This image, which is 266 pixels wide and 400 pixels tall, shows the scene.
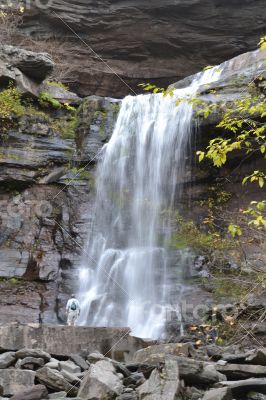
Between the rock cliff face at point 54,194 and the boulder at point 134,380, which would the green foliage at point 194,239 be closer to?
the rock cliff face at point 54,194

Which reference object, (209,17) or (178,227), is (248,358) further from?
(209,17)

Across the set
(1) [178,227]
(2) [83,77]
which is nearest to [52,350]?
Answer: (1) [178,227]

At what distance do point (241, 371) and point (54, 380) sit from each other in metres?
2.23

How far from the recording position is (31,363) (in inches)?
257

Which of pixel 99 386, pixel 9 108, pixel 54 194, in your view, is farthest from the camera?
pixel 9 108

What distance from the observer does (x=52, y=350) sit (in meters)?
8.34

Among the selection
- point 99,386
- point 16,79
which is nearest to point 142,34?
point 16,79

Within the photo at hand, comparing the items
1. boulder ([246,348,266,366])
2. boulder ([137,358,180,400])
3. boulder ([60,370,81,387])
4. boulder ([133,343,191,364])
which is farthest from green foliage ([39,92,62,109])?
boulder ([137,358,180,400])

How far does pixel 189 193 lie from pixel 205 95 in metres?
3.26

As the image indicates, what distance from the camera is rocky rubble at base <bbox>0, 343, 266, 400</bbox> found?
5.33 m

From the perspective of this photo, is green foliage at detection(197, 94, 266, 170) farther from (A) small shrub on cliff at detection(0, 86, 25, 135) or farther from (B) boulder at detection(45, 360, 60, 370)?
(A) small shrub on cliff at detection(0, 86, 25, 135)

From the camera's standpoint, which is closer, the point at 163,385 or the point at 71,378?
the point at 163,385

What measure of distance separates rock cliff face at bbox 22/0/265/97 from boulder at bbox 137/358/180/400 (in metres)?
19.1

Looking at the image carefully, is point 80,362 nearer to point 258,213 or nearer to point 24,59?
point 258,213
